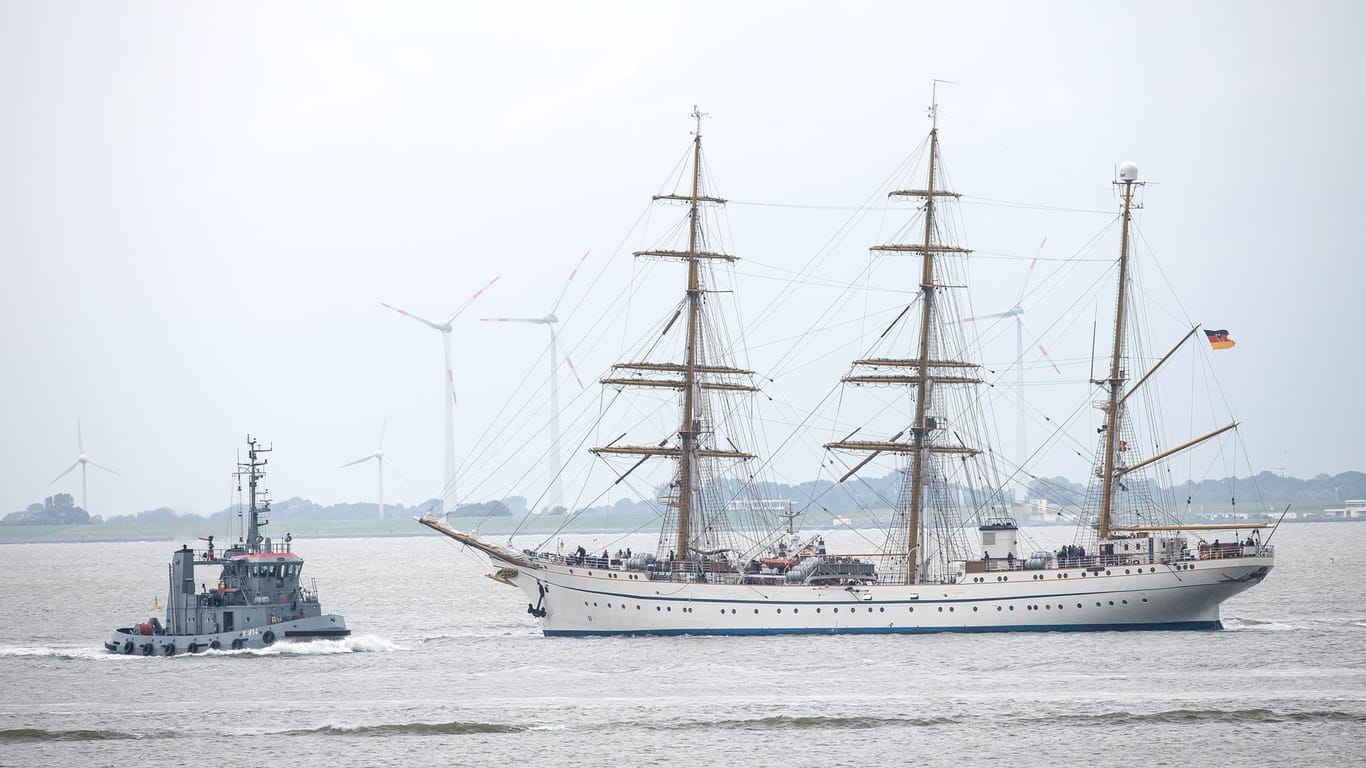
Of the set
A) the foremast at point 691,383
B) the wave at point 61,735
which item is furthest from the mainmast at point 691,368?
the wave at point 61,735

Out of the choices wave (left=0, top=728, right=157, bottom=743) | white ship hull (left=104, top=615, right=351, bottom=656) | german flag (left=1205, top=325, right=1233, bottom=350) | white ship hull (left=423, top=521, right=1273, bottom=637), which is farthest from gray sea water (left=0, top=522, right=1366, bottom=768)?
german flag (left=1205, top=325, right=1233, bottom=350)

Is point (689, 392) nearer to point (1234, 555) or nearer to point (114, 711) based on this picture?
point (1234, 555)

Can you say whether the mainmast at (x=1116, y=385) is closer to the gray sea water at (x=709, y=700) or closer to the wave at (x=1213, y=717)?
the gray sea water at (x=709, y=700)

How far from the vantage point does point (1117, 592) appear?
81438mm

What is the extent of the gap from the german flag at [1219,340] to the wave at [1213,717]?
108ft

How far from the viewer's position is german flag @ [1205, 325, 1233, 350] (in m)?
87.3

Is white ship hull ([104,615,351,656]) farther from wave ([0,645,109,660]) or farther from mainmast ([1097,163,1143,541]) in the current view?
mainmast ([1097,163,1143,541])

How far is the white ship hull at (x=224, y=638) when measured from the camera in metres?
76.8

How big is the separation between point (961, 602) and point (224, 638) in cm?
3520

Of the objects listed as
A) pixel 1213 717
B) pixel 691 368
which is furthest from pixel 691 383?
pixel 1213 717

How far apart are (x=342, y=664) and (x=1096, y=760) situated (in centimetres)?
3568

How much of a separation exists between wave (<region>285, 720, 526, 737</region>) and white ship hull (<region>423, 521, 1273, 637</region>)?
2620 centimetres

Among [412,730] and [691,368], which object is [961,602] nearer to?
[691,368]

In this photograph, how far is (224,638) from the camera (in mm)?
76750
